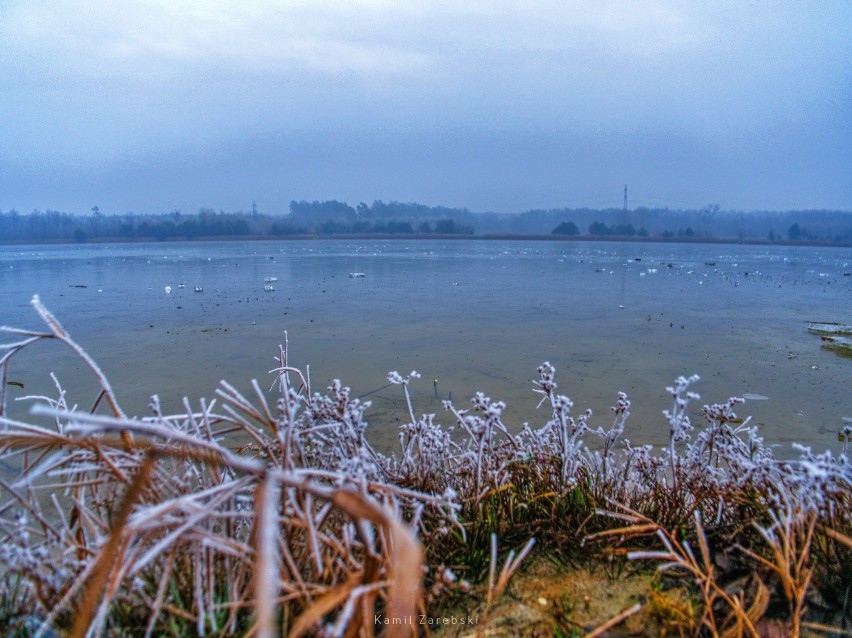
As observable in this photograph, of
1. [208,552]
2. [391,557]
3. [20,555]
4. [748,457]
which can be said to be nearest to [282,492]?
[208,552]

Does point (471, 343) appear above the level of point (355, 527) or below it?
below

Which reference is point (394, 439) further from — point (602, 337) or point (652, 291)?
point (652, 291)

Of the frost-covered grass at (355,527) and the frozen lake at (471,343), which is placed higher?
the frost-covered grass at (355,527)

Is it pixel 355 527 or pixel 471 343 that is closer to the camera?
pixel 355 527

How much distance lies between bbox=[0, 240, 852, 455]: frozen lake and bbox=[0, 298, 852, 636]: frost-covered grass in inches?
109

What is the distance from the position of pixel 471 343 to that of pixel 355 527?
819 cm

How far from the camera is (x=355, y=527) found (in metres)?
2.17

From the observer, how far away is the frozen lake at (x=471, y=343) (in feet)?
22.5

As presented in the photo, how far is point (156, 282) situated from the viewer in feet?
73.0

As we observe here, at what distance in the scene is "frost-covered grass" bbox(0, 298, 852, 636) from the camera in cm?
141

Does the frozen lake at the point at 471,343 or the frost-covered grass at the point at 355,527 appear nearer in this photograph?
the frost-covered grass at the point at 355,527

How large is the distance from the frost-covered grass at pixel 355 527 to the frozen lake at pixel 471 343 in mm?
2761

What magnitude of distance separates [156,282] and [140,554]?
75.3 ft

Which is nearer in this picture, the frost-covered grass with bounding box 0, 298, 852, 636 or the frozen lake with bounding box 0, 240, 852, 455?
the frost-covered grass with bounding box 0, 298, 852, 636
